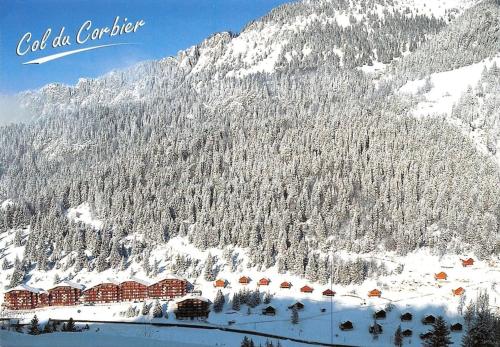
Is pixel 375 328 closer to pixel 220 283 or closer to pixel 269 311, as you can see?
pixel 269 311

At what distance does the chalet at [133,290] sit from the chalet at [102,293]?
906 millimetres

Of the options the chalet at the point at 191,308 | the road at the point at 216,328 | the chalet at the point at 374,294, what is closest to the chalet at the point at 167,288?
the chalet at the point at 191,308

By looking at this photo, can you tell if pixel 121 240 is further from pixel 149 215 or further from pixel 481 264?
pixel 481 264

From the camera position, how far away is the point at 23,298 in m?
105

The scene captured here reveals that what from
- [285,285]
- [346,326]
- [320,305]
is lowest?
[346,326]

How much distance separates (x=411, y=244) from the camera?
117688mm

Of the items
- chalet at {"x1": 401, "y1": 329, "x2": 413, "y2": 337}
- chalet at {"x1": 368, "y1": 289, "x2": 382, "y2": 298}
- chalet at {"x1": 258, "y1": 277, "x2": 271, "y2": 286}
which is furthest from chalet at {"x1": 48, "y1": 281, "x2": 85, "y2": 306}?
chalet at {"x1": 401, "y1": 329, "x2": 413, "y2": 337}

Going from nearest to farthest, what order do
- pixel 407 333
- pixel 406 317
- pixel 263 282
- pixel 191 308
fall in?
pixel 407 333 → pixel 406 317 → pixel 191 308 → pixel 263 282

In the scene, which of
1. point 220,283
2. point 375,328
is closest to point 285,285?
point 220,283

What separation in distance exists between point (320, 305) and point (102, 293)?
38.7 meters

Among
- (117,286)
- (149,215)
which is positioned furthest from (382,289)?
(149,215)

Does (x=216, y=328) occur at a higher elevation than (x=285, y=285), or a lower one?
lower

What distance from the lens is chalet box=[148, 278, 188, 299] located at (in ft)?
344

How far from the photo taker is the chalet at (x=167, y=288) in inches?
4126
